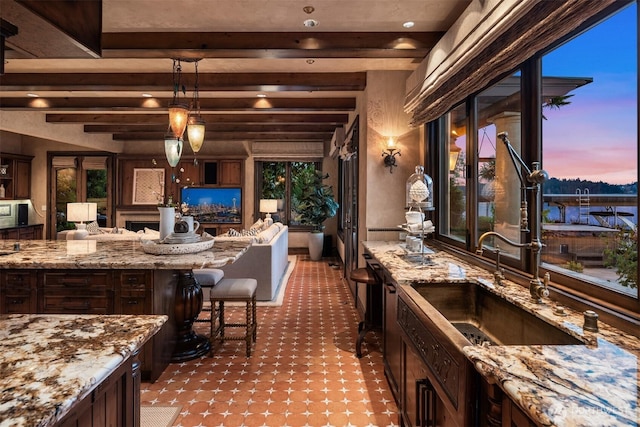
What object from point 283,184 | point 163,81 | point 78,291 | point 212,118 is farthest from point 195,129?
point 283,184

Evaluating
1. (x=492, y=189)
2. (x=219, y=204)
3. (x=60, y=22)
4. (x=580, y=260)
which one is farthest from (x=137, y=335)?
(x=219, y=204)

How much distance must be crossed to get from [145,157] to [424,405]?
9048 mm

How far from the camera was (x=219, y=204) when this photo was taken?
9.01 m

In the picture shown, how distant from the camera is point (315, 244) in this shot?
8016 millimetres

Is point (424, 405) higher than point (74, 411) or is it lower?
lower

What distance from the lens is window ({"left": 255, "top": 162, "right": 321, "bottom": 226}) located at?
9.05 metres

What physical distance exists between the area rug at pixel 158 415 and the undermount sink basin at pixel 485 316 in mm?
1737

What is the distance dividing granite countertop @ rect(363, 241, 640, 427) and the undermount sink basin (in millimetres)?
104

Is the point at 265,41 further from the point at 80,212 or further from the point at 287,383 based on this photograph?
the point at 80,212

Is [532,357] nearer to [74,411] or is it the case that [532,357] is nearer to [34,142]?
[74,411]

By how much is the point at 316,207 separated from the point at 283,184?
5.16ft

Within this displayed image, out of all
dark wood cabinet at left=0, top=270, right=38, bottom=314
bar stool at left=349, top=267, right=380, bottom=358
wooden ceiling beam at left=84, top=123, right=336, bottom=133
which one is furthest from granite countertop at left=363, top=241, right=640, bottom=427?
wooden ceiling beam at left=84, top=123, right=336, bottom=133

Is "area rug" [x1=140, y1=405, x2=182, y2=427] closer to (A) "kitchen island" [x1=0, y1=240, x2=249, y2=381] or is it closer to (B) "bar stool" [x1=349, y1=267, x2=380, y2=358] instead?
(A) "kitchen island" [x1=0, y1=240, x2=249, y2=381]

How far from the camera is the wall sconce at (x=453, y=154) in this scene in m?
3.33
